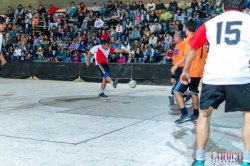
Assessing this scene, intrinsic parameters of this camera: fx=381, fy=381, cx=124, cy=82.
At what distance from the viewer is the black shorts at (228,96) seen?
3920mm

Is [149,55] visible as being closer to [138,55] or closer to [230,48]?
[138,55]

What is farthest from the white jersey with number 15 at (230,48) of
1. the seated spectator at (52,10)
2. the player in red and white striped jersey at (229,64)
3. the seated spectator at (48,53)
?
the seated spectator at (52,10)

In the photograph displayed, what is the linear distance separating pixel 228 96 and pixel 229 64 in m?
0.34

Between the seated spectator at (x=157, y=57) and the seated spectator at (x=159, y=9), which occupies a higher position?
the seated spectator at (x=159, y=9)

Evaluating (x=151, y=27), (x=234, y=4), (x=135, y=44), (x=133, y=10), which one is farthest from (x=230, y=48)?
(x=133, y=10)

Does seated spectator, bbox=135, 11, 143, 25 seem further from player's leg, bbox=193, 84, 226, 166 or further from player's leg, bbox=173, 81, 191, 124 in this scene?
player's leg, bbox=193, 84, 226, 166

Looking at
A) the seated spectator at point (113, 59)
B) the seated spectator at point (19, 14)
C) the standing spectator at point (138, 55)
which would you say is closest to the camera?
the standing spectator at point (138, 55)

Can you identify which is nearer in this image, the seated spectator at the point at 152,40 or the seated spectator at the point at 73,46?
the seated spectator at the point at 152,40

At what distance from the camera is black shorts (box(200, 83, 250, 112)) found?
392 centimetres

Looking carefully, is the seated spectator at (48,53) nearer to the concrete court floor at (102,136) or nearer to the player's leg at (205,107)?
the concrete court floor at (102,136)

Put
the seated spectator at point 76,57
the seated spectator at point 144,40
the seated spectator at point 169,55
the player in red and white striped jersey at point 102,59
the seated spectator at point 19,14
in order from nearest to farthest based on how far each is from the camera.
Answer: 1. the player in red and white striped jersey at point 102,59
2. the seated spectator at point 169,55
3. the seated spectator at point 144,40
4. the seated spectator at point 76,57
5. the seated spectator at point 19,14

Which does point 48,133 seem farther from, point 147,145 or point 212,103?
point 212,103

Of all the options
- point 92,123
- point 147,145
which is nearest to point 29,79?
point 92,123

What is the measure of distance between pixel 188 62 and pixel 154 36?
16065 mm
